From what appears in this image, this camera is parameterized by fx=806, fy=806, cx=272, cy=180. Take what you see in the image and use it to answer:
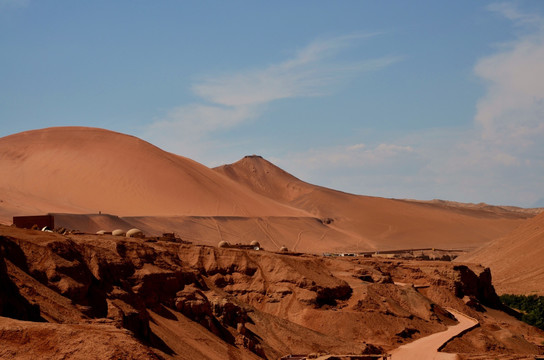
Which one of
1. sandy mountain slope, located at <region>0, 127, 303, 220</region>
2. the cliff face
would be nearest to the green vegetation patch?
the cliff face

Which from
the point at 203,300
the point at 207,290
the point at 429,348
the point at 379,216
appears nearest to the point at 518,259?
the point at 429,348

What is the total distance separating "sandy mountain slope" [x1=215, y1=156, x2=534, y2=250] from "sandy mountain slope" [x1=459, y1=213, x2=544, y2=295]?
32.5 metres

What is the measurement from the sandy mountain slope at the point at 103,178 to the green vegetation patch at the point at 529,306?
48.7 metres

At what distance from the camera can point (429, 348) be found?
3822cm

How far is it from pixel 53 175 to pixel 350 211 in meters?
65.8

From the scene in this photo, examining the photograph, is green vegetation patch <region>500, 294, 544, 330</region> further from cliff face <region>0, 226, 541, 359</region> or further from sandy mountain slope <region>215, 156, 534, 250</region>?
sandy mountain slope <region>215, 156, 534, 250</region>

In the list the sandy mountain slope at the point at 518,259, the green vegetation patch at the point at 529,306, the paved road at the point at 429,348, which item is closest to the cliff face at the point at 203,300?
the paved road at the point at 429,348

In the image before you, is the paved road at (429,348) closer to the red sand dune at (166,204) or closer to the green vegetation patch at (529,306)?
the green vegetation patch at (529,306)

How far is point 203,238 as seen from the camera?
96500 mm

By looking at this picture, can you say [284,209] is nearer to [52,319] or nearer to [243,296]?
[243,296]

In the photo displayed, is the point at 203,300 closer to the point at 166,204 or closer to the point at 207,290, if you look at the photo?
the point at 207,290

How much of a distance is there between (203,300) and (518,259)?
57.2 m

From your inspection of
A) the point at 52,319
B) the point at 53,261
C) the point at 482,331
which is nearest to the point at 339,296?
the point at 482,331

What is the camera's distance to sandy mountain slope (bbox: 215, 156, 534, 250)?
442 feet
